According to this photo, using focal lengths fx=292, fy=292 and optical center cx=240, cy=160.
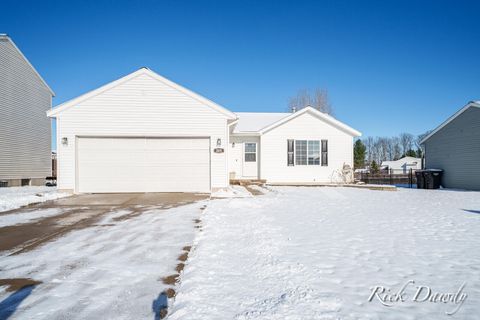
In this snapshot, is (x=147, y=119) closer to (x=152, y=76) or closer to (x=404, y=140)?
(x=152, y=76)

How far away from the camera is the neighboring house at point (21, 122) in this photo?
15.8 metres

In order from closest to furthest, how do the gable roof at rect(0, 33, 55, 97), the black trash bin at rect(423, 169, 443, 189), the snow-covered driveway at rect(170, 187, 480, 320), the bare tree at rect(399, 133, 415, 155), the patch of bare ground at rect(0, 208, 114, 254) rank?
the snow-covered driveway at rect(170, 187, 480, 320) < the patch of bare ground at rect(0, 208, 114, 254) < the black trash bin at rect(423, 169, 443, 189) < the gable roof at rect(0, 33, 55, 97) < the bare tree at rect(399, 133, 415, 155)

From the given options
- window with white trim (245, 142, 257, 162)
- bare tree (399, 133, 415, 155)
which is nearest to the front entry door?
window with white trim (245, 142, 257, 162)

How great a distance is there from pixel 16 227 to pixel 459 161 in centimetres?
1834

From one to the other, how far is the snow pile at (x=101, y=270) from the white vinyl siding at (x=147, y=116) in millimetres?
6031

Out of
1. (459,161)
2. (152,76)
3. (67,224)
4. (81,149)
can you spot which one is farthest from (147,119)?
(459,161)

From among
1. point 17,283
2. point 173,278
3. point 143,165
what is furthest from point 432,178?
point 17,283

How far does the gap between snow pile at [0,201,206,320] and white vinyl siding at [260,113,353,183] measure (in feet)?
35.9

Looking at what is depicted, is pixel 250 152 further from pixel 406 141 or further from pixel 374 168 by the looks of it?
pixel 406 141

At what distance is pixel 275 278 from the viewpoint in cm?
324

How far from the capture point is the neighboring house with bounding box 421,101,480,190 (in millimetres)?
14094

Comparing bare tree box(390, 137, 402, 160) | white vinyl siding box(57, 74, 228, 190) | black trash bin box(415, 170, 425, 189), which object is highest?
bare tree box(390, 137, 402, 160)

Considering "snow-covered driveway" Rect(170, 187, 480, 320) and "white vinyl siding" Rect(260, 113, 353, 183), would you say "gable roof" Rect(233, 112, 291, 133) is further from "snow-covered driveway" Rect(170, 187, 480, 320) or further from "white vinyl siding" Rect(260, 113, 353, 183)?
"snow-covered driveway" Rect(170, 187, 480, 320)

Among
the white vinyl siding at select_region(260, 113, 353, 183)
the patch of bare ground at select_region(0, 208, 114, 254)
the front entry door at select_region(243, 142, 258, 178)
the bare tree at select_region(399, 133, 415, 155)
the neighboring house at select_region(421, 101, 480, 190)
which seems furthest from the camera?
the bare tree at select_region(399, 133, 415, 155)
